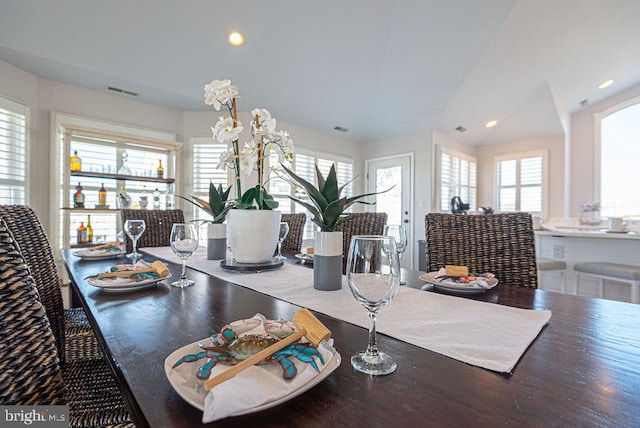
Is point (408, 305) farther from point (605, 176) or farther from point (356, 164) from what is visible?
point (605, 176)

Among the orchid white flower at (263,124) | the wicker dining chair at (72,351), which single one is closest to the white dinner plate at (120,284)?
the wicker dining chair at (72,351)

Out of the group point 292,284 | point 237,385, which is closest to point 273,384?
point 237,385

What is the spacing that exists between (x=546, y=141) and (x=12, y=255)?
681cm

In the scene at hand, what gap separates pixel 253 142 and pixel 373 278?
0.92 meters

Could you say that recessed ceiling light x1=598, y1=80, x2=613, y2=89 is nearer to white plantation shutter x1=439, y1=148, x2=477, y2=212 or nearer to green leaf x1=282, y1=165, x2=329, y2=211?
white plantation shutter x1=439, y1=148, x2=477, y2=212

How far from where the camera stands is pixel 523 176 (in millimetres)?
5652

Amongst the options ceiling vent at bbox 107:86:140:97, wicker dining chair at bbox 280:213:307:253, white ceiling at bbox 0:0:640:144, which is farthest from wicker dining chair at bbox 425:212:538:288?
ceiling vent at bbox 107:86:140:97

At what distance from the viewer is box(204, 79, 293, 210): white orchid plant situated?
1.19m

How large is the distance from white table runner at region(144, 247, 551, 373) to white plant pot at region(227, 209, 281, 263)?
9.9 inches

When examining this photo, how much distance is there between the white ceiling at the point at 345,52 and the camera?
2641 millimetres

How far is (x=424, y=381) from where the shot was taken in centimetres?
45

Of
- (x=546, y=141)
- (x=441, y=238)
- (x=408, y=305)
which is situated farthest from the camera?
(x=546, y=141)

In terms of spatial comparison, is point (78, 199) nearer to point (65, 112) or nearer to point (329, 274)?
point (65, 112)

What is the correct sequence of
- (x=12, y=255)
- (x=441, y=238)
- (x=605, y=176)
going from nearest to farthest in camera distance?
(x=12, y=255), (x=441, y=238), (x=605, y=176)
